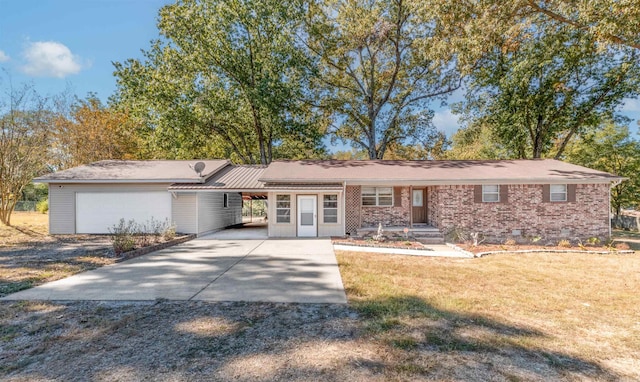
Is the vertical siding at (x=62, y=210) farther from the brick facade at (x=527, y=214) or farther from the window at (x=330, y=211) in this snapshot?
the brick facade at (x=527, y=214)

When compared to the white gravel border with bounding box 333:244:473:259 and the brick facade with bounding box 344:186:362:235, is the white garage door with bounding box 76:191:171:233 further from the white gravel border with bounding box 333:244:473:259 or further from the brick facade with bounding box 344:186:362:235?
the white gravel border with bounding box 333:244:473:259

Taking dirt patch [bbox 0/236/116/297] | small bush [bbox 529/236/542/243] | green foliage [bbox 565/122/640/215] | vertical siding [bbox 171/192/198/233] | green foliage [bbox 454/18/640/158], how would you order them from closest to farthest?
dirt patch [bbox 0/236/116/297] → small bush [bbox 529/236/542/243] → vertical siding [bbox 171/192/198/233] → green foliage [bbox 454/18/640/158] → green foliage [bbox 565/122/640/215]

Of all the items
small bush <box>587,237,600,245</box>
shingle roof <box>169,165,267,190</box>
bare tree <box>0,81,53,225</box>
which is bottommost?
small bush <box>587,237,600,245</box>

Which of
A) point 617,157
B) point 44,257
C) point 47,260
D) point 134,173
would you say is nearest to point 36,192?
point 134,173

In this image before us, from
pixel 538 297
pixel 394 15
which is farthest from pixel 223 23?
pixel 538 297

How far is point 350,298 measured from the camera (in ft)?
17.2

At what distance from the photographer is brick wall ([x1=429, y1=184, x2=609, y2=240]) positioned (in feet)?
42.5

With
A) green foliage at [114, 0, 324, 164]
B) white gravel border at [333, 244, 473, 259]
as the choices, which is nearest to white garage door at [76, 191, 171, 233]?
green foliage at [114, 0, 324, 164]

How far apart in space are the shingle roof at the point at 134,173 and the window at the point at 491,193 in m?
13.2

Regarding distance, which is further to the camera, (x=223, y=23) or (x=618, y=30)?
(x=223, y=23)

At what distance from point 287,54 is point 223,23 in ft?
15.3

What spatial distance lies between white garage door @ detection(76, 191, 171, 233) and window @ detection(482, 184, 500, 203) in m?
14.8

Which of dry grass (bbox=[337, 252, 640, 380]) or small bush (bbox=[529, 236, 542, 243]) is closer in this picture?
dry grass (bbox=[337, 252, 640, 380])

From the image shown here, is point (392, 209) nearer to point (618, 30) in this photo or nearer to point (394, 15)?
point (618, 30)
